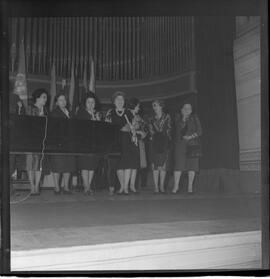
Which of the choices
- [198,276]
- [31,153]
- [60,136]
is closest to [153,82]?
[60,136]

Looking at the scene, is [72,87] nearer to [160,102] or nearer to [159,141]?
[160,102]

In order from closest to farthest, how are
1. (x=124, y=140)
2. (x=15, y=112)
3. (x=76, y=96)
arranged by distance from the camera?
1. (x=15, y=112)
2. (x=76, y=96)
3. (x=124, y=140)

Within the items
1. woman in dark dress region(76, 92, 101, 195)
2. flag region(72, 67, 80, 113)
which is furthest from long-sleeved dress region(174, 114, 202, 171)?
flag region(72, 67, 80, 113)

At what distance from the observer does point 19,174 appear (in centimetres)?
357

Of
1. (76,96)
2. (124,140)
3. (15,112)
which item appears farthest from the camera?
(124,140)

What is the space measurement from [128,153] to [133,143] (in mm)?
90

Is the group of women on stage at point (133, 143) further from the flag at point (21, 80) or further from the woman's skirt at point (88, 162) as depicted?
the flag at point (21, 80)

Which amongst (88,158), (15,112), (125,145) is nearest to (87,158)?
(88,158)

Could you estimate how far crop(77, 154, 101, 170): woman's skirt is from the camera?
3746 mm

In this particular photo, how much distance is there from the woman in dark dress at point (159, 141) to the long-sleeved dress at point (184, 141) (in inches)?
2.7

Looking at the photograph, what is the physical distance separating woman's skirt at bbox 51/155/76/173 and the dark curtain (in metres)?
0.96

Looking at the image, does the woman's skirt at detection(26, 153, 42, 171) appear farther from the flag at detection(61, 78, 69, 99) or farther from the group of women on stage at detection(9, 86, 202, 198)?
the flag at detection(61, 78, 69, 99)

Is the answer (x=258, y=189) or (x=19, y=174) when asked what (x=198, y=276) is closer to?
(x=258, y=189)

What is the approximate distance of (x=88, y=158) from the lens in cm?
376
